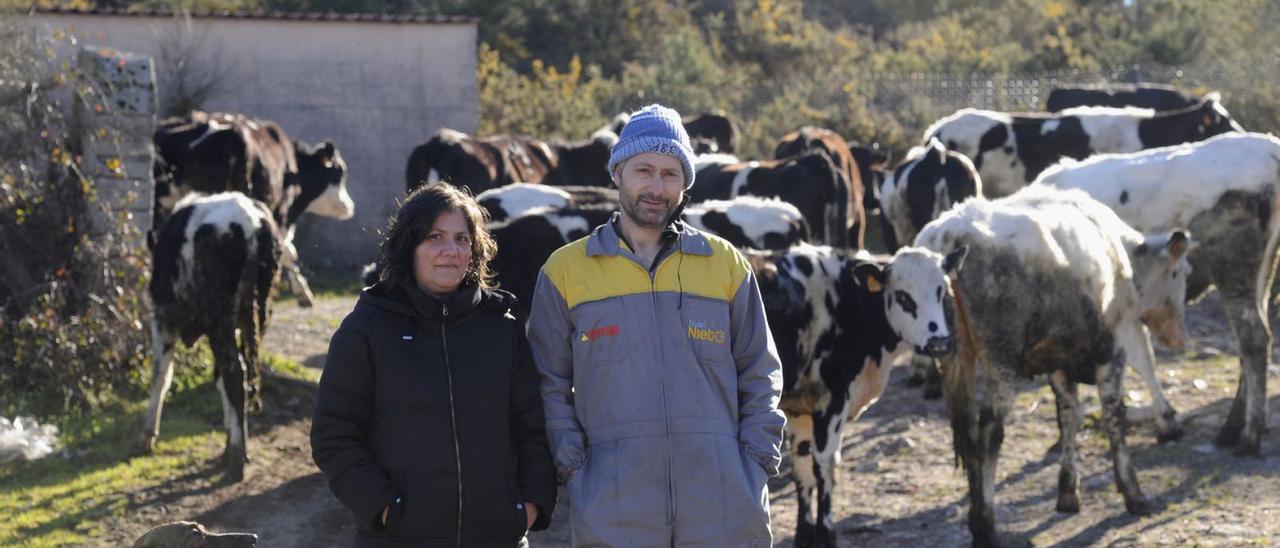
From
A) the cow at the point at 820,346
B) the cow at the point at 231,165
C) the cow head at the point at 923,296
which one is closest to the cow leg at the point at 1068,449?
the cow at the point at 820,346

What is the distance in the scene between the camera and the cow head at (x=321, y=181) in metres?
15.8

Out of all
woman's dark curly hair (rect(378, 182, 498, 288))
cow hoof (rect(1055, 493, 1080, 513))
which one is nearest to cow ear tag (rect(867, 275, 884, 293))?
cow hoof (rect(1055, 493, 1080, 513))

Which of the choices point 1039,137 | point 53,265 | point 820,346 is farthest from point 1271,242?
point 53,265

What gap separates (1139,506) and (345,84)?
14.2 meters

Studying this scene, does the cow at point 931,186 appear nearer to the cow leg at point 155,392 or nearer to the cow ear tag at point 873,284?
the cow ear tag at point 873,284

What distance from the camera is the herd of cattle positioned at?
834 centimetres

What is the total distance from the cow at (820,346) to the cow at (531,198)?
315 centimetres

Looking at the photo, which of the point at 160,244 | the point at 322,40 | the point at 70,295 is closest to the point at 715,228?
the point at 160,244

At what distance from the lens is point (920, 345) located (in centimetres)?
802

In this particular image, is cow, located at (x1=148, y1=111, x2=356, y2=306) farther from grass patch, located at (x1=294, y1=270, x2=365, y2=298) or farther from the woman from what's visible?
the woman

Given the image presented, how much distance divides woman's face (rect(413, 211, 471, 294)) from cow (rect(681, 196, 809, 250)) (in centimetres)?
611

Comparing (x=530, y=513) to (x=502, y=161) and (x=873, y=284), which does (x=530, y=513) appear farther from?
(x=502, y=161)

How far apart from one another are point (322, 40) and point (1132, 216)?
12.5 metres

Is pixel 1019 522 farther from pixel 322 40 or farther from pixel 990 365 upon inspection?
pixel 322 40
